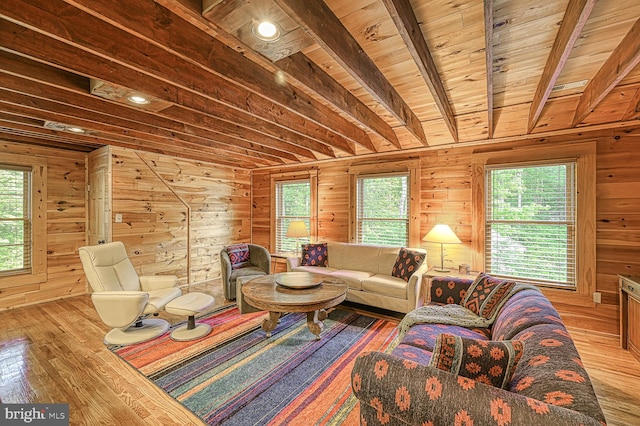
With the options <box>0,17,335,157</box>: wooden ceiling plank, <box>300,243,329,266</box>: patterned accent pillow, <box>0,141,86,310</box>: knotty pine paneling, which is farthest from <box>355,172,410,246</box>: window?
<box>0,141,86,310</box>: knotty pine paneling

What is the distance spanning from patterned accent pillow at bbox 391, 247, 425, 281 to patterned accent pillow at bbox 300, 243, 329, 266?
113 cm

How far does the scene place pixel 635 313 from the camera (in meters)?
2.58

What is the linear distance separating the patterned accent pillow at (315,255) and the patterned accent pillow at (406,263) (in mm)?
1129

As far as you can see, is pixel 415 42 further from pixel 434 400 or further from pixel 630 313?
pixel 630 313

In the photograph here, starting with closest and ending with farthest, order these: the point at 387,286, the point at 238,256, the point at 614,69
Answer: the point at 614,69 → the point at 387,286 → the point at 238,256

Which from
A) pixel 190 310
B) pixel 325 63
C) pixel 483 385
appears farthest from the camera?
pixel 190 310

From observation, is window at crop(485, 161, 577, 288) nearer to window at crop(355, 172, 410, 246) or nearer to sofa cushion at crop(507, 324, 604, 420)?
window at crop(355, 172, 410, 246)

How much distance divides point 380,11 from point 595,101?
208cm

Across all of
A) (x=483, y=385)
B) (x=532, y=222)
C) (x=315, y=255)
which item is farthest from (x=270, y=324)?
(x=532, y=222)

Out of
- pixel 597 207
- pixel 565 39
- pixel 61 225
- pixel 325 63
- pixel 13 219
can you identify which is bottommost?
pixel 61 225

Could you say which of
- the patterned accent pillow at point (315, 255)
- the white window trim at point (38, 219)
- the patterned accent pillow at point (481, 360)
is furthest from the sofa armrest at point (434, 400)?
the white window trim at point (38, 219)

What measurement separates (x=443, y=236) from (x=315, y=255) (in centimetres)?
196

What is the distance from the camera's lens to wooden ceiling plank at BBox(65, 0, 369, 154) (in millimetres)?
1379

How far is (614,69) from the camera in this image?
6.13 feet
